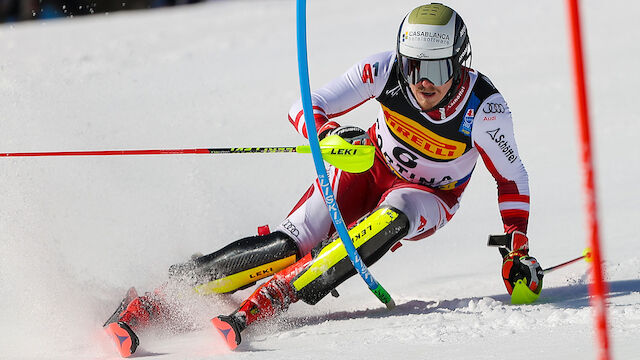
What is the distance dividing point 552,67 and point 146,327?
7.10 meters

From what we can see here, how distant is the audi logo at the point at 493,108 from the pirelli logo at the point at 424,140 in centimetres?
20

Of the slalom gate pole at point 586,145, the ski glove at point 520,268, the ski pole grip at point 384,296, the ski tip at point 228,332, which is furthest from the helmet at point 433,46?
the slalom gate pole at point 586,145

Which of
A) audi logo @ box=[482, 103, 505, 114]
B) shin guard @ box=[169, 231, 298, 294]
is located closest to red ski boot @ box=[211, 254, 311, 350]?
shin guard @ box=[169, 231, 298, 294]

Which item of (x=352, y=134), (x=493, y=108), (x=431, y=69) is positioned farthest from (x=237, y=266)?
(x=493, y=108)

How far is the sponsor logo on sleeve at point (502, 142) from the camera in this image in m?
3.55

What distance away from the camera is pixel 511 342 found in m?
2.85

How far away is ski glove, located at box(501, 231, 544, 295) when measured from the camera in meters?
3.54

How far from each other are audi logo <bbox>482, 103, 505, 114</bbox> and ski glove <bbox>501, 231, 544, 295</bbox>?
54cm

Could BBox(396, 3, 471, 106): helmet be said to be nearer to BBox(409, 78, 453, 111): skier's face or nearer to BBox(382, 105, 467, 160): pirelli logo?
BBox(409, 78, 453, 111): skier's face

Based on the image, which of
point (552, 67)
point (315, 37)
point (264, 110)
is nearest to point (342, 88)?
point (264, 110)

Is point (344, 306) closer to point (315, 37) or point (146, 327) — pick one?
point (146, 327)

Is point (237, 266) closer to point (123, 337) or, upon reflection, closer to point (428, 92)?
point (123, 337)

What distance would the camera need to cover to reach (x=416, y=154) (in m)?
3.79

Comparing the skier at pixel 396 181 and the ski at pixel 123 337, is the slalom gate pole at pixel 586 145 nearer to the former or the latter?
the skier at pixel 396 181
